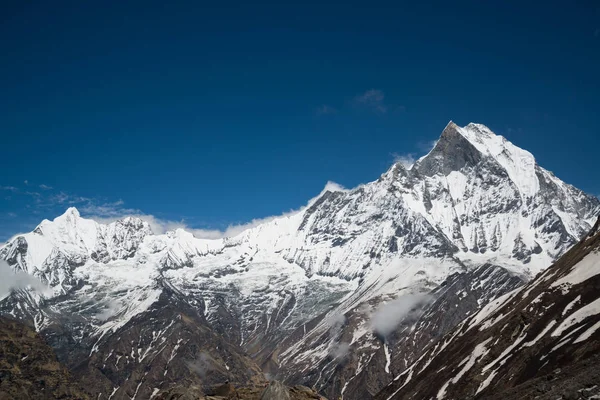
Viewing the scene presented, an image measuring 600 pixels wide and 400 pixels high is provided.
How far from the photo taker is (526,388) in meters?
76.5

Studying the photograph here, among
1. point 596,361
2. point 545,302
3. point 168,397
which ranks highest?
point 168,397

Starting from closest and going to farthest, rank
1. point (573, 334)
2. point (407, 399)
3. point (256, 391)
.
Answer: point (256, 391)
point (573, 334)
point (407, 399)

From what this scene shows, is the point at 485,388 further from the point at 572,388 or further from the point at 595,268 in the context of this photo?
the point at 572,388

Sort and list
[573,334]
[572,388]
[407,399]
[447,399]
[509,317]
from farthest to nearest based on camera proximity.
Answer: [407,399] → [509,317] → [447,399] → [573,334] → [572,388]

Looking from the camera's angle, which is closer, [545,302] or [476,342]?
[545,302]

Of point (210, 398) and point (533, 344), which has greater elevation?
point (210, 398)

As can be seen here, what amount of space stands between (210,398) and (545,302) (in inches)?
4958

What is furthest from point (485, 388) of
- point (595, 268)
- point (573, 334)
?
point (595, 268)

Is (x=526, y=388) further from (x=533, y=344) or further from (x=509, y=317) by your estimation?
(x=509, y=317)

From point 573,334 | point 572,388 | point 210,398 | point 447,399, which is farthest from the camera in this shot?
point 447,399

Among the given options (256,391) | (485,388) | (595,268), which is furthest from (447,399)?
(256,391)

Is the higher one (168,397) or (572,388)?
(168,397)

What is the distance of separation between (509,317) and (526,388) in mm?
114414

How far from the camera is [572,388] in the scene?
2272 inches
